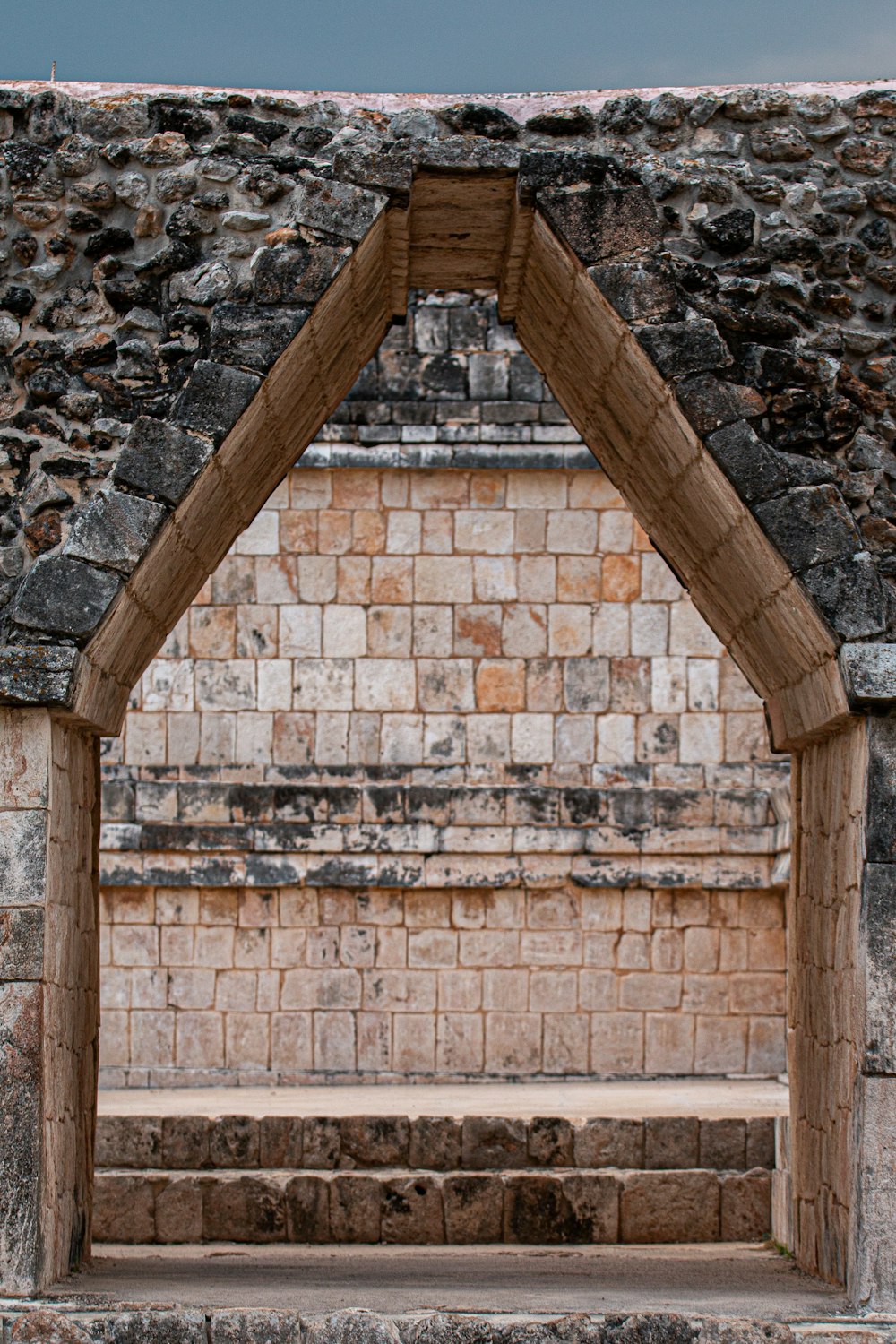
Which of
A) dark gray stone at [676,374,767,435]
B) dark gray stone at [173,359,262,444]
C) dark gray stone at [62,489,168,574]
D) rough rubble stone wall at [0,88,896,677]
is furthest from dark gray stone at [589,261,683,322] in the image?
dark gray stone at [62,489,168,574]

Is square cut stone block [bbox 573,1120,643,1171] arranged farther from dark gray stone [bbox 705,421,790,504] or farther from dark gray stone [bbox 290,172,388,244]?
dark gray stone [bbox 290,172,388,244]

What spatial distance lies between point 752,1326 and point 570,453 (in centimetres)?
851

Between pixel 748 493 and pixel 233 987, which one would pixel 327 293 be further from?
pixel 233 987

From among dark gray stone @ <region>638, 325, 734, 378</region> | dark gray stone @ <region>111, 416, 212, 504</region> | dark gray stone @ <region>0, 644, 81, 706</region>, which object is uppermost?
dark gray stone @ <region>638, 325, 734, 378</region>

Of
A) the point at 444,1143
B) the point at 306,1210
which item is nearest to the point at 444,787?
the point at 444,1143

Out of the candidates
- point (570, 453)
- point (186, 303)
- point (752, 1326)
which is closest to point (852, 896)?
point (752, 1326)

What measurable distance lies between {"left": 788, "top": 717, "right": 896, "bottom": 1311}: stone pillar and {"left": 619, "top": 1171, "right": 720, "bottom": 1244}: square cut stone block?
2.04m

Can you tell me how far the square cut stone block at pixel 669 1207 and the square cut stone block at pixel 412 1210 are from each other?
104cm

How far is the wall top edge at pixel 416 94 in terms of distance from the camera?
5570 mm

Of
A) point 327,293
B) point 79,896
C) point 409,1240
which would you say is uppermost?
point 327,293

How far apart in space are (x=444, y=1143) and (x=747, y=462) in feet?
16.7

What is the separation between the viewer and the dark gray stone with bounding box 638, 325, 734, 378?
17.4 feet

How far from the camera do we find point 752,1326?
4898mm

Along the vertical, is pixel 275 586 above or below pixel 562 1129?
above
